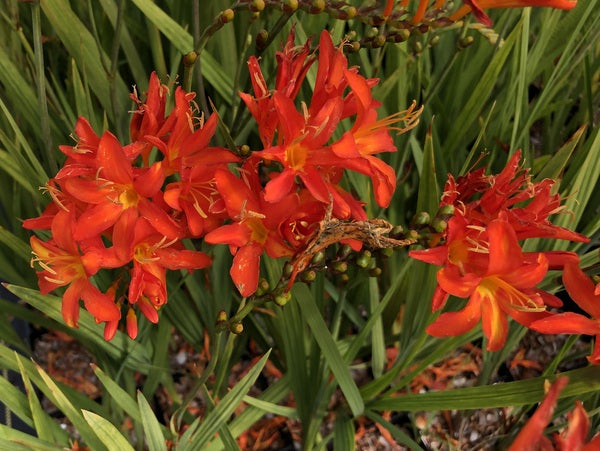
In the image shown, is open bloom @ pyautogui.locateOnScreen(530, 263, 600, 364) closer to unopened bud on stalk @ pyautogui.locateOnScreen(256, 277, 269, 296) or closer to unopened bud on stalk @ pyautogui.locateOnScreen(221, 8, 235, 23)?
unopened bud on stalk @ pyautogui.locateOnScreen(256, 277, 269, 296)

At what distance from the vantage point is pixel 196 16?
63cm

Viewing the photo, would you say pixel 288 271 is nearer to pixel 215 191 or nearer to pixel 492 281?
pixel 215 191

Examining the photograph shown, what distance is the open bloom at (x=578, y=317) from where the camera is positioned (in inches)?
22.2

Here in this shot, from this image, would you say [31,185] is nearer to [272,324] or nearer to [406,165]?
[272,324]

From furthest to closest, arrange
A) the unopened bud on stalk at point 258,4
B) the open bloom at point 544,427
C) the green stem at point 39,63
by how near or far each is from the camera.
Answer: the green stem at point 39,63
the unopened bud on stalk at point 258,4
the open bloom at point 544,427

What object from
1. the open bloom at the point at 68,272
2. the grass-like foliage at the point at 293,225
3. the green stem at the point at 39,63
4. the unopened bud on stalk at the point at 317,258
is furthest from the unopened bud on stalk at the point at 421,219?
the green stem at the point at 39,63

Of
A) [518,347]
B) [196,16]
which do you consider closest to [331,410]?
[518,347]

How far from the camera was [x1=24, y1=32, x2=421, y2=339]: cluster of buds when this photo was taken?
0.54 metres

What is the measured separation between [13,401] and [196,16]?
1.78 ft

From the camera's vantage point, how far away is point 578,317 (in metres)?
0.57

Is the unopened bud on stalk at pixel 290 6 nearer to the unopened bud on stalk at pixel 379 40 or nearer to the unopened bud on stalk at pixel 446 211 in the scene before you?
the unopened bud on stalk at pixel 379 40

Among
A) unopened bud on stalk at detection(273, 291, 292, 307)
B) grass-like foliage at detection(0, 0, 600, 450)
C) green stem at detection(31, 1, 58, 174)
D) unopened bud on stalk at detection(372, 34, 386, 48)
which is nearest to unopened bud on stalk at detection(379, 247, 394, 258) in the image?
grass-like foliage at detection(0, 0, 600, 450)

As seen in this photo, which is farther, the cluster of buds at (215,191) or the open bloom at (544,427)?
the cluster of buds at (215,191)

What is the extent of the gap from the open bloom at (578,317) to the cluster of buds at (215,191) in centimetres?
18
